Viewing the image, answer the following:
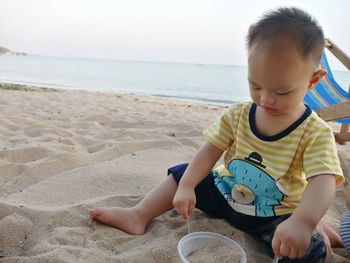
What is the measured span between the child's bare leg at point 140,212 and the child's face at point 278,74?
606mm

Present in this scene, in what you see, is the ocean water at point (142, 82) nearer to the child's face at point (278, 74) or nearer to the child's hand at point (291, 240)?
the child's face at point (278, 74)

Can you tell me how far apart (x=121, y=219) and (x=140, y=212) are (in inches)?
3.4

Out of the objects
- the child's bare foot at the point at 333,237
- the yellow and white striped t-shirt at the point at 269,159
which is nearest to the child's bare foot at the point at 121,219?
the yellow and white striped t-shirt at the point at 269,159

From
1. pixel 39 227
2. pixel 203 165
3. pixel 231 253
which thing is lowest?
pixel 39 227

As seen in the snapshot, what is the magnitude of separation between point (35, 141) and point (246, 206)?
1.71 m

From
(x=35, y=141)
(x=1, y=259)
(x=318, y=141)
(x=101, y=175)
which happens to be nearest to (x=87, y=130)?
(x=35, y=141)

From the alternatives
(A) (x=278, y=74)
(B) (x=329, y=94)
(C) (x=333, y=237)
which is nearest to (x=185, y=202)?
(A) (x=278, y=74)

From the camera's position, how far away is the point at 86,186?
2035 millimetres

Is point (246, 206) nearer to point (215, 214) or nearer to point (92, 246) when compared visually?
point (215, 214)

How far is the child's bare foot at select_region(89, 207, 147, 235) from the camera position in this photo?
1.56 meters

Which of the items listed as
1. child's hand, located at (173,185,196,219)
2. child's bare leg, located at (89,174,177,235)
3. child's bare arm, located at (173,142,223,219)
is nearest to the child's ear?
child's bare arm, located at (173,142,223,219)

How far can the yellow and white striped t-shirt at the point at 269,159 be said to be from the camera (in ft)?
4.34

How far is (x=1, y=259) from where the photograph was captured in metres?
1.26

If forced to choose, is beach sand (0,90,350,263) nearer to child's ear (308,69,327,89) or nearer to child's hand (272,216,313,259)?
child's hand (272,216,313,259)
